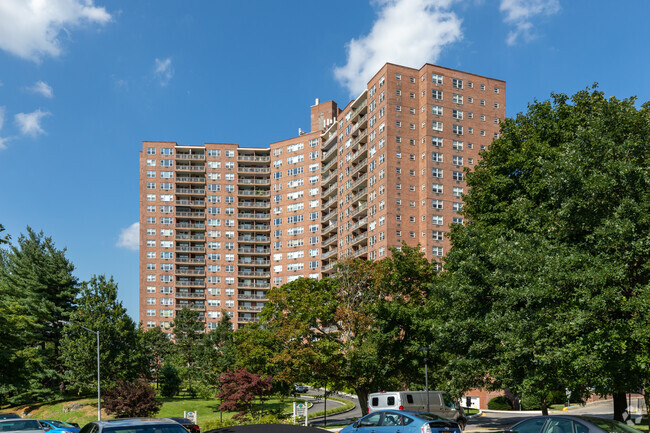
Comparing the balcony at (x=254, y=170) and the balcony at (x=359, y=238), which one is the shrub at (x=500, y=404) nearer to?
the balcony at (x=359, y=238)

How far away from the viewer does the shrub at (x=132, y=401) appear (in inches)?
1667

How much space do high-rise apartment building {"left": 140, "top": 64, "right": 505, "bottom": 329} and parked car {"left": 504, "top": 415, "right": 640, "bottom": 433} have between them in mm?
66899

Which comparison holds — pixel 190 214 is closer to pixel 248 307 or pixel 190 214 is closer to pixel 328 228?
pixel 248 307

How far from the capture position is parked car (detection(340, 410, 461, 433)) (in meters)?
19.5

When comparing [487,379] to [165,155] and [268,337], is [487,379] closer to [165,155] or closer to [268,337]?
[268,337]

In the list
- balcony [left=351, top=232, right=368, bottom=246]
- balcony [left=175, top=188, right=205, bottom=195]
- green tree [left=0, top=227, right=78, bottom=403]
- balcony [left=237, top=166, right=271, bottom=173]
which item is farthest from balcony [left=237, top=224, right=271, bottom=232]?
green tree [left=0, top=227, right=78, bottom=403]

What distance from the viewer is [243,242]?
A: 124812 millimetres

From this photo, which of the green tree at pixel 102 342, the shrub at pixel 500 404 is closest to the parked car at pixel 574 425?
the shrub at pixel 500 404

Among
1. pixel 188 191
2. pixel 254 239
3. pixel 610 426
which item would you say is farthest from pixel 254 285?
pixel 610 426

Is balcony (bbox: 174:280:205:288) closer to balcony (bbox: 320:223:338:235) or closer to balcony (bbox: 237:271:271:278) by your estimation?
balcony (bbox: 237:271:271:278)

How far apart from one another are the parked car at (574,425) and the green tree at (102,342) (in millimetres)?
51957

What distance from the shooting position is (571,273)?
2138cm

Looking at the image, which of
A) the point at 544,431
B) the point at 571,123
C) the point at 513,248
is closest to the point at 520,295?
the point at 513,248

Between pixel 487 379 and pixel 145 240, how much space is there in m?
103
